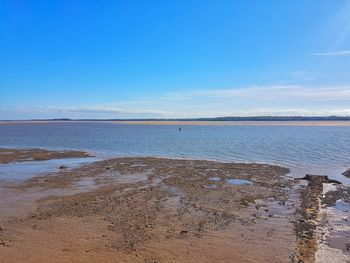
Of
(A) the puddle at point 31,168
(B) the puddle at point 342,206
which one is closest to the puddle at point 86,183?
(A) the puddle at point 31,168

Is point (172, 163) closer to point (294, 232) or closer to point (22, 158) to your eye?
point (22, 158)

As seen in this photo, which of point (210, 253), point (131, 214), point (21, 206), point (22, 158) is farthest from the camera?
point (22, 158)

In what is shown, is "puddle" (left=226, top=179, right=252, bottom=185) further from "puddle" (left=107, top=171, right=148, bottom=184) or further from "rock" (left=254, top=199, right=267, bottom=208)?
"puddle" (left=107, top=171, right=148, bottom=184)

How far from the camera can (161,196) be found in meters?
15.7

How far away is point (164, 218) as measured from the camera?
12195mm

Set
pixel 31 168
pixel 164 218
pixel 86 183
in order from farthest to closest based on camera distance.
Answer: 1. pixel 31 168
2. pixel 86 183
3. pixel 164 218

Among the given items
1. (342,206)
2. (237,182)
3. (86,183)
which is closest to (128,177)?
(86,183)

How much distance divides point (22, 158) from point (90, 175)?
11521mm

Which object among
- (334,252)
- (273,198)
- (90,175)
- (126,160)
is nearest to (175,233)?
(334,252)

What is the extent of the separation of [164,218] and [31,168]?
15709mm

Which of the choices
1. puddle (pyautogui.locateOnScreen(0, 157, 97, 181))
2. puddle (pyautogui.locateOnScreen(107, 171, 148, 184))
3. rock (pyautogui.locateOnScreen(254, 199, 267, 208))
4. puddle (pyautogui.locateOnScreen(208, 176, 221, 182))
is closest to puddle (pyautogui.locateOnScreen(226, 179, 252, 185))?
puddle (pyautogui.locateOnScreen(208, 176, 221, 182))

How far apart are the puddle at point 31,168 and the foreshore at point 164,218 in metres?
1.61

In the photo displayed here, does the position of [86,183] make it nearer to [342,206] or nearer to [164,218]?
[164,218]

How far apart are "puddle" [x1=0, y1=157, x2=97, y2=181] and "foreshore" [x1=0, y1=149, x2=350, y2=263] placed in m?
1.61
